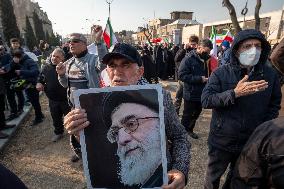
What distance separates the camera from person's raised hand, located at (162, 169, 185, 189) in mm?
1474

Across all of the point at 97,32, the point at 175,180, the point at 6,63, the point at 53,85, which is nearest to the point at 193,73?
the point at 97,32

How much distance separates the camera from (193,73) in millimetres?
5402

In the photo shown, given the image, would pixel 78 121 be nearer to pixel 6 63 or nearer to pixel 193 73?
pixel 193 73

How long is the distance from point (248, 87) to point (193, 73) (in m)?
2.95

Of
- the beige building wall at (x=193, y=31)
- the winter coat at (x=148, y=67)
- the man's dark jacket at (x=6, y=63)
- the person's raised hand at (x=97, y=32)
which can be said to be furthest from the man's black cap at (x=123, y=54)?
the beige building wall at (x=193, y=31)

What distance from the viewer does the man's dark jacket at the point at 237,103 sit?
272 centimetres

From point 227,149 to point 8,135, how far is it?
15.7 ft

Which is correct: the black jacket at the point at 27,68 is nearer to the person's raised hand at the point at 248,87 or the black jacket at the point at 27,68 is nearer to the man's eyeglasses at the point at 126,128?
the person's raised hand at the point at 248,87

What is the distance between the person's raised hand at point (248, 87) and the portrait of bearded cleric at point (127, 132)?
1.35 meters

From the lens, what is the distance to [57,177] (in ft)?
14.5

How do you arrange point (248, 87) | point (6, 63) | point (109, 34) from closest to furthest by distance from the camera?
point (248, 87) → point (6, 63) → point (109, 34)

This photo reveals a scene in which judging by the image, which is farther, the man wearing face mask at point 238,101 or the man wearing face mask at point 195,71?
the man wearing face mask at point 195,71

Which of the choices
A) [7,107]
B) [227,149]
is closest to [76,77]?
[227,149]

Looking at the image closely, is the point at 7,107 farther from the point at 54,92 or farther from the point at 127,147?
the point at 127,147
